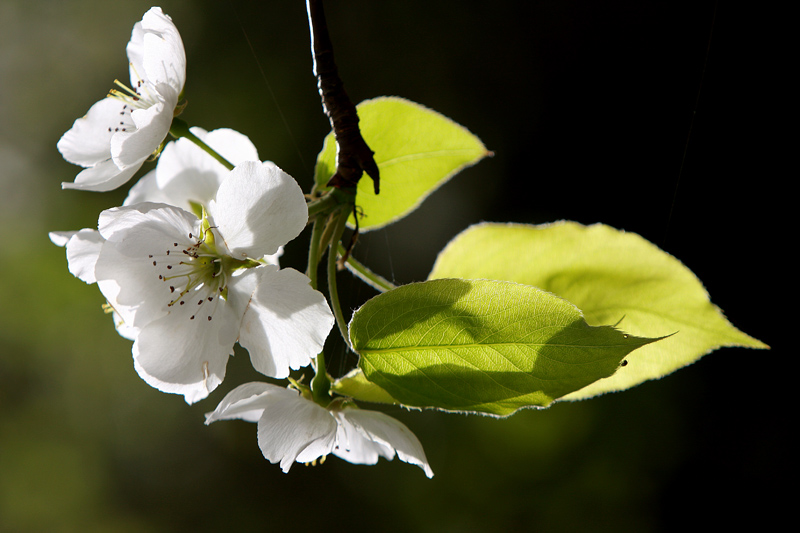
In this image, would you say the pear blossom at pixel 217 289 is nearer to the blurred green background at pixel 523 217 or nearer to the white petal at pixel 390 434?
the white petal at pixel 390 434

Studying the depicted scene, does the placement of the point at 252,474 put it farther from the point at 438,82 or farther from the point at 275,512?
the point at 438,82

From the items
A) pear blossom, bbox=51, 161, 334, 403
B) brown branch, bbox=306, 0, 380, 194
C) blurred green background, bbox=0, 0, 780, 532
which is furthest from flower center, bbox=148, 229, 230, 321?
blurred green background, bbox=0, 0, 780, 532

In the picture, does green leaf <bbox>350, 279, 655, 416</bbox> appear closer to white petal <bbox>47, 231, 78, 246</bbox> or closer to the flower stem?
the flower stem

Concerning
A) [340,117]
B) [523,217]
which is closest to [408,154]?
[340,117]

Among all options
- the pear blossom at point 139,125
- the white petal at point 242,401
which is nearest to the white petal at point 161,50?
the pear blossom at point 139,125

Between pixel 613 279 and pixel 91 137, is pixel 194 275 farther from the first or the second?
pixel 613 279

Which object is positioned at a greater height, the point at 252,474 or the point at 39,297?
the point at 39,297

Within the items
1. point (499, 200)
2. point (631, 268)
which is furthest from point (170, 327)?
point (499, 200)
